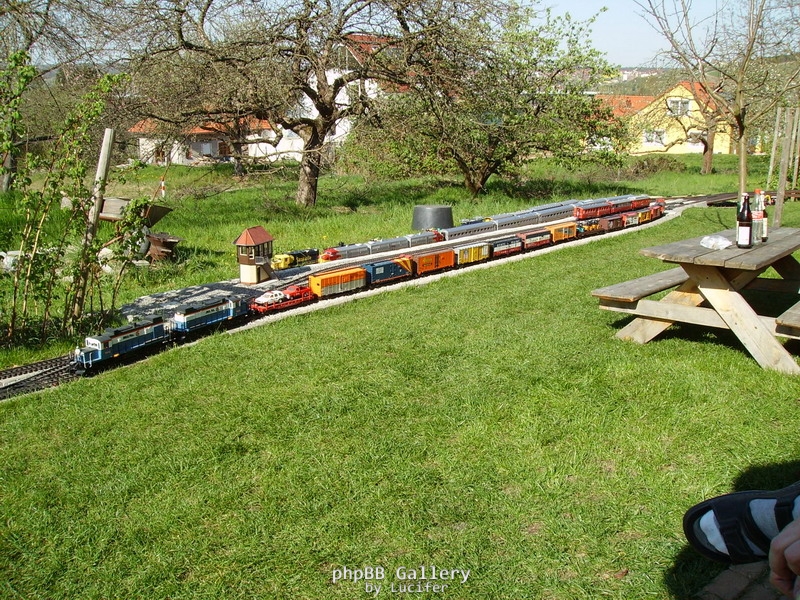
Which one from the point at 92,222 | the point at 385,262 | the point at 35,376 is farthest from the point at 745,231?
the point at 35,376

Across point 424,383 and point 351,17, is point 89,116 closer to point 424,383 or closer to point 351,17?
point 424,383

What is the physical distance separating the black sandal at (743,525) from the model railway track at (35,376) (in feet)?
18.3

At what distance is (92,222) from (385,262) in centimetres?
406

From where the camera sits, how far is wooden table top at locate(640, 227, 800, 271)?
19.1 feet

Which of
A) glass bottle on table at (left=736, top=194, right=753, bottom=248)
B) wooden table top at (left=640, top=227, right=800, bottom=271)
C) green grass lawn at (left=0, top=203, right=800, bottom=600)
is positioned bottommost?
green grass lawn at (left=0, top=203, right=800, bottom=600)

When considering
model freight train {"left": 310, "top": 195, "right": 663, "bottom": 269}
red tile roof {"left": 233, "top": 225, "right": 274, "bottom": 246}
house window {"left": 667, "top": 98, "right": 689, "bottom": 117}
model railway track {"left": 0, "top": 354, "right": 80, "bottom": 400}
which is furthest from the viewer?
house window {"left": 667, "top": 98, "right": 689, "bottom": 117}

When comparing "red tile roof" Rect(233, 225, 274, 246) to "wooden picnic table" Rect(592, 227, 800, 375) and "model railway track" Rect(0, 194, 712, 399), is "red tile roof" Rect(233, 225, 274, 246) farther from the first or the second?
"wooden picnic table" Rect(592, 227, 800, 375)

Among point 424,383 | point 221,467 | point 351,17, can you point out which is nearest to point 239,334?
point 424,383

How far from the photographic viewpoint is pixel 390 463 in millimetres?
4316

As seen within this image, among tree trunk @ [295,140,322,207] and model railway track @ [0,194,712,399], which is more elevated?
tree trunk @ [295,140,322,207]

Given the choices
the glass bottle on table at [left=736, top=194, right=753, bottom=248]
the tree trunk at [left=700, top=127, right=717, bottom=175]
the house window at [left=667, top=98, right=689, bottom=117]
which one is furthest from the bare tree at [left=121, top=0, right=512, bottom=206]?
the house window at [left=667, top=98, right=689, bottom=117]

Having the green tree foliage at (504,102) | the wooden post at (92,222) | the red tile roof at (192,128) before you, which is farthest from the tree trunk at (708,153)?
the wooden post at (92,222)

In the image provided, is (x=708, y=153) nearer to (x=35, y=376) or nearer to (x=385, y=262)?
(x=385, y=262)

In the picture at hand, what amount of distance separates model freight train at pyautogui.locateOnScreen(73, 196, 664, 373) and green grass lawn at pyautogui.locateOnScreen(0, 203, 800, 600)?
0.33 meters
